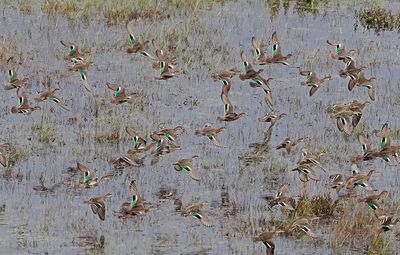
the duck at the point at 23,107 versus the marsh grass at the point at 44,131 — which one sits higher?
the duck at the point at 23,107

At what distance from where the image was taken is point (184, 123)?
16.6m

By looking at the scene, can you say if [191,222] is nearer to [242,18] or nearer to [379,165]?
[379,165]

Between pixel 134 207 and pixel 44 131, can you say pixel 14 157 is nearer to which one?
pixel 44 131

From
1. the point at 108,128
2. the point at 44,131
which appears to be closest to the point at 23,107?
the point at 44,131

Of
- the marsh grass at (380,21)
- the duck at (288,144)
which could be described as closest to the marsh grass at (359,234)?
the duck at (288,144)

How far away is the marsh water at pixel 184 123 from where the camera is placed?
12422mm

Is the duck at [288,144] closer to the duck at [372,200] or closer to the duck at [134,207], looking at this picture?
the duck at [372,200]

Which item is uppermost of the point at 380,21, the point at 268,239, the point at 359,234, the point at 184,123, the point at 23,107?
the point at 268,239

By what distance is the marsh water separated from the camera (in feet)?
40.8

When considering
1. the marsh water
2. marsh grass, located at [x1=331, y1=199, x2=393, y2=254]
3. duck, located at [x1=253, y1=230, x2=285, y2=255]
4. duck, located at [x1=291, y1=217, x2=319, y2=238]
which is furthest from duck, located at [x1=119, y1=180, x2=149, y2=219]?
marsh grass, located at [x1=331, y1=199, x2=393, y2=254]

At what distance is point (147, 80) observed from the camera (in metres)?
18.5

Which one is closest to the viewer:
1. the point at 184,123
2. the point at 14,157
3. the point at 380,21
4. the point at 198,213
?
the point at 198,213

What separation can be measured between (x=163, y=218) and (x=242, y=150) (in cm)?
291

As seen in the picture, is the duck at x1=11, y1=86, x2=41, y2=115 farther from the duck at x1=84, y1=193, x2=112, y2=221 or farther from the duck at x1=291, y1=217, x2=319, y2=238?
the duck at x1=291, y1=217, x2=319, y2=238
